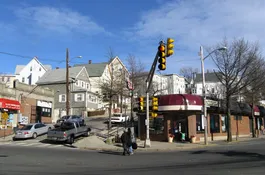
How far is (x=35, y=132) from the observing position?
30750mm

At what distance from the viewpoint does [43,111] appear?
4497cm

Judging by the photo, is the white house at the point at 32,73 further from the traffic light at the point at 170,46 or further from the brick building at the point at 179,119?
the traffic light at the point at 170,46

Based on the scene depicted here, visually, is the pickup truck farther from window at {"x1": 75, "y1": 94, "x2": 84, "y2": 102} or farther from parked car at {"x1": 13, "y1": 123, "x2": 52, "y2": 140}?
window at {"x1": 75, "y1": 94, "x2": 84, "y2": 102}

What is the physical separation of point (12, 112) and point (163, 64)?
85.6ft

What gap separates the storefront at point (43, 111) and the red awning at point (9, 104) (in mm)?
6351

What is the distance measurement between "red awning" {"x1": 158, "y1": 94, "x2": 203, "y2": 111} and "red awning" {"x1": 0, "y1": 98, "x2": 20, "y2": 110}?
17.6 m

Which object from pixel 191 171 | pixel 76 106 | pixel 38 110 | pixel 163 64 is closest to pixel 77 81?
pixel 76 106

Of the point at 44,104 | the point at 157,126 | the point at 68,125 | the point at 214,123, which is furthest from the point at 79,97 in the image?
the point at 214,123

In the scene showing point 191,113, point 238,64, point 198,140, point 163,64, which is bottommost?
point 198,140

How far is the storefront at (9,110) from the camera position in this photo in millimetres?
34084

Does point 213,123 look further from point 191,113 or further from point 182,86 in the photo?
point 182,86

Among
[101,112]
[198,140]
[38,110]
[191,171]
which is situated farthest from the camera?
[101,112]

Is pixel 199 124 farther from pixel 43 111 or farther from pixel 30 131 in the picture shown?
pixel 43 111

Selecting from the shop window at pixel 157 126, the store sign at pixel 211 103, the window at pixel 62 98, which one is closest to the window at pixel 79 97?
the window at pixel 62 98
